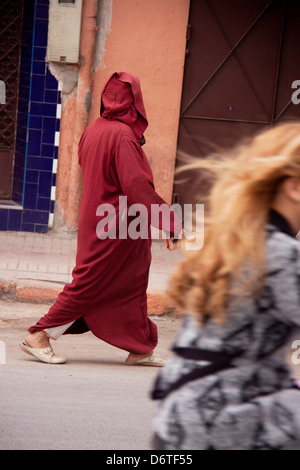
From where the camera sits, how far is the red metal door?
377 inches

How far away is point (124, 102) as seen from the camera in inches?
212

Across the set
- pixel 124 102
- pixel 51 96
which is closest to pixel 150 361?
pixel 124 102

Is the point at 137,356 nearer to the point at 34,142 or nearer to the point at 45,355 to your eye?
the point at 45,355

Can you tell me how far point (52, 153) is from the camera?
9648 millimetres

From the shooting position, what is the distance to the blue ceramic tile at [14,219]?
382 inches

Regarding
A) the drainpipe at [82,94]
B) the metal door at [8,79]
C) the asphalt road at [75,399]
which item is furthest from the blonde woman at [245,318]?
the metal door at [8,79]

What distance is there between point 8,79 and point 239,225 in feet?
26.6

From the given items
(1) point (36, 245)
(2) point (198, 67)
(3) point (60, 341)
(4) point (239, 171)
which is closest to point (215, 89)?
(2) point (198, 67)

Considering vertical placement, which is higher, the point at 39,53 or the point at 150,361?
the point at 39,53

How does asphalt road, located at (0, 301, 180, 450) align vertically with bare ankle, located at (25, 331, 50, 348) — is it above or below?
below

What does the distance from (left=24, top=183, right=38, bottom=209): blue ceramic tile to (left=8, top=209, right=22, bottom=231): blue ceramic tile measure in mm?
131

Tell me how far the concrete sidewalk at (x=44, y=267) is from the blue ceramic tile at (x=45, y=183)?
18.6 inches

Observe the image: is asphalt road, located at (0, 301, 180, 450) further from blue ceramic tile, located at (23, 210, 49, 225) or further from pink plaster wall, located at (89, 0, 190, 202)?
pink plaster wall, located at (89, 0, 190, 202)

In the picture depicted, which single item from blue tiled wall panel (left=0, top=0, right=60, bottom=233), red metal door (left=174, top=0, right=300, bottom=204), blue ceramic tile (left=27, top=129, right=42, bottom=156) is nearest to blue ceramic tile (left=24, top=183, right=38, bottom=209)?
blue tiled wall panel (left=0, top=0, right=60, bottom=233)
